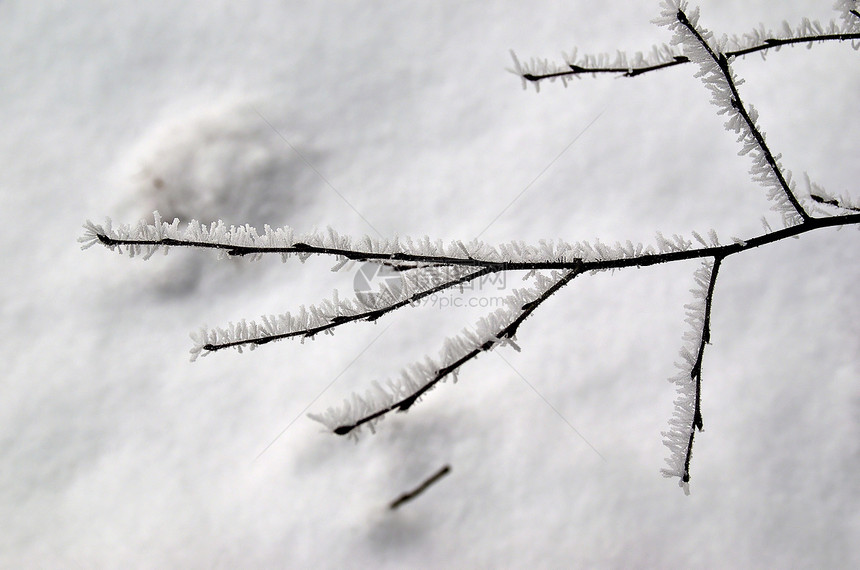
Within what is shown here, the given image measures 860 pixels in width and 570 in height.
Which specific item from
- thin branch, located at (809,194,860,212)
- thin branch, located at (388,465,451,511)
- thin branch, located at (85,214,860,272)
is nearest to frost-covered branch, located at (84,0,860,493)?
thin branch, located at (85,214,860,272)

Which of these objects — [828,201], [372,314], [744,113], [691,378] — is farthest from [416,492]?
[744,113]

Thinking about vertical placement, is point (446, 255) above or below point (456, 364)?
above

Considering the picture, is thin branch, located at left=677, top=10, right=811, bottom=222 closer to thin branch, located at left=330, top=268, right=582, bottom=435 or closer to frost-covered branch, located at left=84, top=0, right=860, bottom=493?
frost-covered branch, located at left=84, top=0, right=860, bottom=493

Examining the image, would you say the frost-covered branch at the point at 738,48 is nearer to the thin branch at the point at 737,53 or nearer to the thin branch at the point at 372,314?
the thin branch at the point at 737,53

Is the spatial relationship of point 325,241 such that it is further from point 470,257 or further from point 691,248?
point 691,248

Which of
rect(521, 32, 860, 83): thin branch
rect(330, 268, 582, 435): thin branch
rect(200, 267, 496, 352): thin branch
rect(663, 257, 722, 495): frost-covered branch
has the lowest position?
rect(663, 257, 722, 495): frost-covered branch

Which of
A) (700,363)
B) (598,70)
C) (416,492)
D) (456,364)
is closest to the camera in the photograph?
(456,364)

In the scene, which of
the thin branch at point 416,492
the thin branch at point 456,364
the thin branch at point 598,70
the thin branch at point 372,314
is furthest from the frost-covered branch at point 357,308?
the thin branch at point 416,492

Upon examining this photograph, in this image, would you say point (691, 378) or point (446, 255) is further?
point (691, 378)

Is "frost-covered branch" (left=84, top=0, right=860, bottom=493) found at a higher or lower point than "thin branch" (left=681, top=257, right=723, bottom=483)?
higher

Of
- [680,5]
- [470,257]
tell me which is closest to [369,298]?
[470,257]

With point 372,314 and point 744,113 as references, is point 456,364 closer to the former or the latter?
point 372,314
